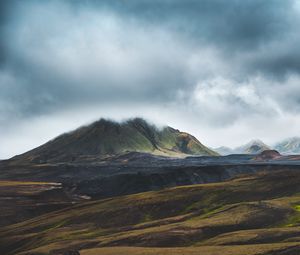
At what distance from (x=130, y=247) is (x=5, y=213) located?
109m

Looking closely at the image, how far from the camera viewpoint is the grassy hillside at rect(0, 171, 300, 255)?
273 ft

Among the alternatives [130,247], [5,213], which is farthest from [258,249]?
[5,213]

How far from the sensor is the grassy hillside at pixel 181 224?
83312 millimetres

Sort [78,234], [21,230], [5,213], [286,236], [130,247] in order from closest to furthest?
1. [286,236]
2. [130,247]
3. [78,234]
4. [21,230]
5. [5,213]

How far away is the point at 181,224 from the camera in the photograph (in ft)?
344

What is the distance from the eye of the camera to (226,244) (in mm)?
81938

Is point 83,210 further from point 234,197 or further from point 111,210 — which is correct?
point 234,197

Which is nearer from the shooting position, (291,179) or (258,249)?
(258,249)

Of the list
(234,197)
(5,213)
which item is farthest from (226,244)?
(5,213)

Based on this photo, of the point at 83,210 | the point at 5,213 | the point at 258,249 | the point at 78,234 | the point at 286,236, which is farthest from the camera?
the point at 5,213

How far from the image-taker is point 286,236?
80.9m

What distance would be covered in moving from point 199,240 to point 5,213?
114 m

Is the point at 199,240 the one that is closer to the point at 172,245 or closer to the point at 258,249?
the point at 172,245

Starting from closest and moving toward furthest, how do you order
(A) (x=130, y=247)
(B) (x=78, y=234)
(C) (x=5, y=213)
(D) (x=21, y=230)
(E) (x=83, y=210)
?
(A) (x=130, y=247), (B) (x=78, y=234), (D) (x=21, y=230), (E) (x=83, y=210), (C) (x=5, y=213)
